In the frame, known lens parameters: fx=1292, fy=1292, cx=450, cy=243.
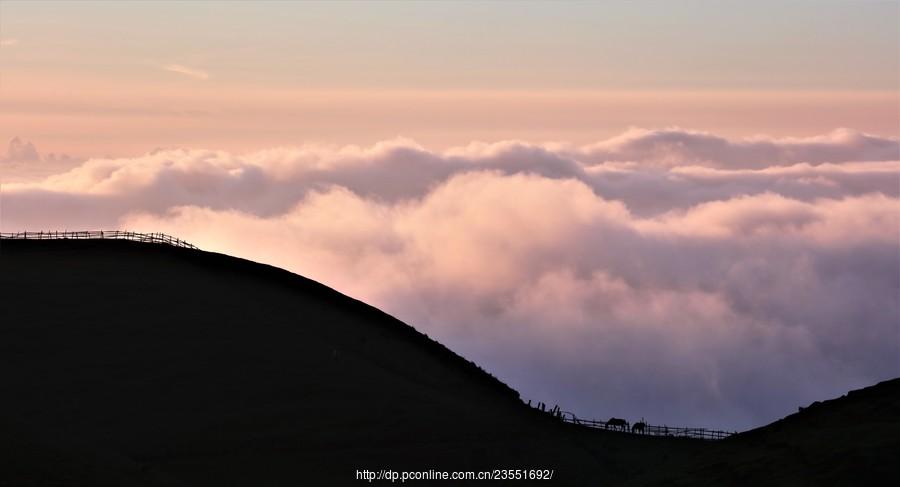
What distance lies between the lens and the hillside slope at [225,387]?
73.9 m

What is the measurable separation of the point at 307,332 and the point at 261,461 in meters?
→ 20.0

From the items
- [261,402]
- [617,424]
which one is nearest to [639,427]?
[617,424]

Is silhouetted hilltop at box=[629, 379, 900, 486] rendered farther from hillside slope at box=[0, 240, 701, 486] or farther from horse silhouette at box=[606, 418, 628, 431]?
horse silhouette at box=[606, 418, 628, 431]

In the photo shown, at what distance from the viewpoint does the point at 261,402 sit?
81.9 meters

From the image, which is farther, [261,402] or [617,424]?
[617,424]

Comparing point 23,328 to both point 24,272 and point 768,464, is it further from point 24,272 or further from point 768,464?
point 768,464

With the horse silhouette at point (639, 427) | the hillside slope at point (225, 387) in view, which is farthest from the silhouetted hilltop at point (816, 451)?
the horse silhouette at point (639, 427)

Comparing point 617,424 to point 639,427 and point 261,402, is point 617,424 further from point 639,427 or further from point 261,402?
point 261,402

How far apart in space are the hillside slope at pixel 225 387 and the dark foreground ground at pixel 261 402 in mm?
147

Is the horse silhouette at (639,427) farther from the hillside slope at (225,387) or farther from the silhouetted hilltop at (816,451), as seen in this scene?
the silhouetted hilltop at (816,451)

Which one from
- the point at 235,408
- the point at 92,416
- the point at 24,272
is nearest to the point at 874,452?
the point at 235,408

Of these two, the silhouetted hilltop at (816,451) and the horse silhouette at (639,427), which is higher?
the horse silhouette at (639,427)

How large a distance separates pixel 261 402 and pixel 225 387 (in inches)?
112

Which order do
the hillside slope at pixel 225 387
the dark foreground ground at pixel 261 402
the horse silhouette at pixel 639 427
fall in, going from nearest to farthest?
the dark foreground ground at pixel 261 402
the hillside slope at pixel 225 387
the horse silhouette at pixel 639 427
